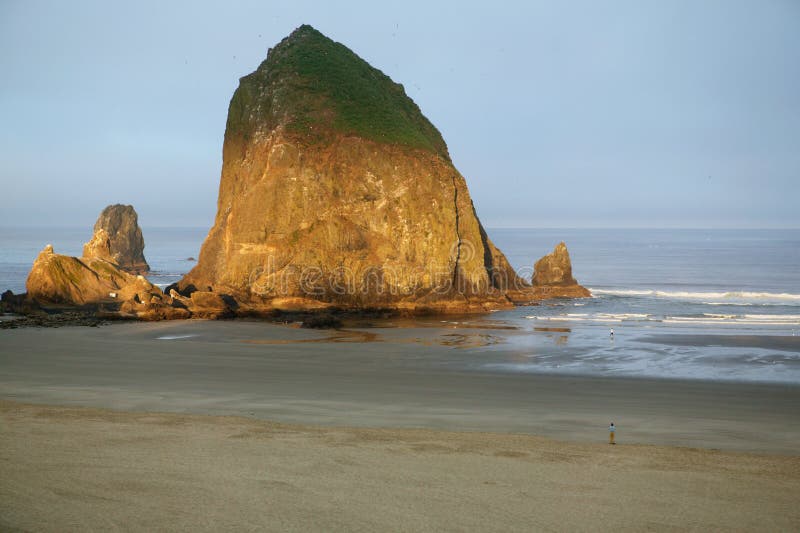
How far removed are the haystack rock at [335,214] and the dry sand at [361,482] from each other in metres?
26.8

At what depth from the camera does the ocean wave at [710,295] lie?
1801 inches

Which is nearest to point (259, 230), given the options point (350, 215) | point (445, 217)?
point (350, 215)

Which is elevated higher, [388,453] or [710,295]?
[710,295]

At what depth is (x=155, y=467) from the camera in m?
7.21

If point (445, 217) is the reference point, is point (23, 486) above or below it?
below

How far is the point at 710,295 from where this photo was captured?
48.0m

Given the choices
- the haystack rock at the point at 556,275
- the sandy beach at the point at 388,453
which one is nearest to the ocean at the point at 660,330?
the haystack rock at the point at 556,275

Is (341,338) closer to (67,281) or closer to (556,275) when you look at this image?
(67,281)

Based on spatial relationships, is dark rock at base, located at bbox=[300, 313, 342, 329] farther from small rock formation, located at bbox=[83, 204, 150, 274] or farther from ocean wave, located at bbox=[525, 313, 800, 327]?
small rock formation, located at bbox=[83, 204, 150, 274]

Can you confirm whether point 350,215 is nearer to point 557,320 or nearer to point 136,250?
point 557,320

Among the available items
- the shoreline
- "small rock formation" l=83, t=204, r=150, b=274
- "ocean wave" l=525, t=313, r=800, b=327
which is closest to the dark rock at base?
Answer: the shoreline

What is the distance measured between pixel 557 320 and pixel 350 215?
12.5 metres

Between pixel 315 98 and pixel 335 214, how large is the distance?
7.53 m

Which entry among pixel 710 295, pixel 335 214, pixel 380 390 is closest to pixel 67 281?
pixel 335 214
